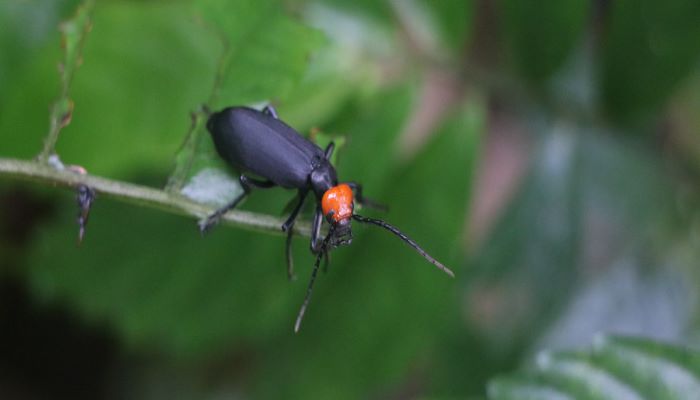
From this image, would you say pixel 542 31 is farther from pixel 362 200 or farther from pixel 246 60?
pixel 246 60

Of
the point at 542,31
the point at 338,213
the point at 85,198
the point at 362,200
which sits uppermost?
the point at 542,31

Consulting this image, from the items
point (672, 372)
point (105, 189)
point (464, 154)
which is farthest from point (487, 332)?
point (105, 189)

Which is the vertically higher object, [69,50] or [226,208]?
[69,50]

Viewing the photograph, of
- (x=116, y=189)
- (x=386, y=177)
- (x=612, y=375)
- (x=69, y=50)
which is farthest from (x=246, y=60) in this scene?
(x=612, y=375)

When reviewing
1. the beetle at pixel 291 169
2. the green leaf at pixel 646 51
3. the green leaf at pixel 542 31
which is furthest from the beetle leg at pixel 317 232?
the green leaf at pixel 646 51

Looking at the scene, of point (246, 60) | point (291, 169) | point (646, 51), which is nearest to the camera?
point (246, 60)

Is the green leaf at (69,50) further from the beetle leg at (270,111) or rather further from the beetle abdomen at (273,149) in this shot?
the beetle leg at (270,111)
